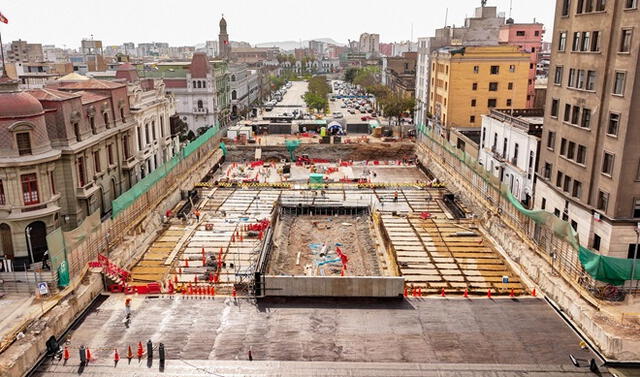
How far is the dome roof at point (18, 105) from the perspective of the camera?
32406 mm

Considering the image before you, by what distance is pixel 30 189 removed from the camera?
110 ft

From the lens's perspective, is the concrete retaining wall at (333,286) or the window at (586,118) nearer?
the concrete retaining wall at (333,286)

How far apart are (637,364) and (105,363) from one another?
75.7 ft

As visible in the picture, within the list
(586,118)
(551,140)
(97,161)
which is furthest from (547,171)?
(97,161)

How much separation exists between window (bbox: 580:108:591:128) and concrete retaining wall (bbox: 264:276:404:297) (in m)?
16.7

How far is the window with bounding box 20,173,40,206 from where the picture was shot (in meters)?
33.2

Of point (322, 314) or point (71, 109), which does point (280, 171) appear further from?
point (322, 314)

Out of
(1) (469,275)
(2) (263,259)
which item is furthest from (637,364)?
(2) (263,259)

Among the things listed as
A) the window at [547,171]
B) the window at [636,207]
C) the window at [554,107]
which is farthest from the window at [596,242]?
the window at [554,107]

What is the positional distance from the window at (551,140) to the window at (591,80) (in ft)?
18.3

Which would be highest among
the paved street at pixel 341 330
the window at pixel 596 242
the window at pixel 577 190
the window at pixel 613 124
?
the window at pixel 613 124

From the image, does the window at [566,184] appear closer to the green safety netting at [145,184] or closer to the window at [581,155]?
the window at [581,155]

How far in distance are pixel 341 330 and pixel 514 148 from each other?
30.3m

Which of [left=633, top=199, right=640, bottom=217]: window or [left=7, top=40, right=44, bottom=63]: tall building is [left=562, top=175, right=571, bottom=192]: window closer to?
[left=633, top=199, right=640, bottom=217]: window
